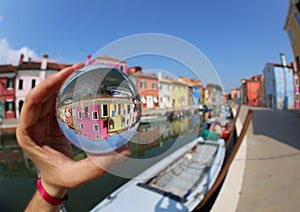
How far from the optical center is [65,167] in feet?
0.80

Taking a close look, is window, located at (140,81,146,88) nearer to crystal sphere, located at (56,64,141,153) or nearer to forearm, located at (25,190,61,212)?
crystal sphere, located at (56,64,141,153)

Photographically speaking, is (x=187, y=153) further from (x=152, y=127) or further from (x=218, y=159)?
(x=152, y=127)

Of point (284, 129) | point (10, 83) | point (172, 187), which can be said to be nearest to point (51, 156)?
point (172, 187)

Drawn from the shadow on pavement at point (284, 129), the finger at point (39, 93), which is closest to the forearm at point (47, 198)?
the finger at point (39, 93)

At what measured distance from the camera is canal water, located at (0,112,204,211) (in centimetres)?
33

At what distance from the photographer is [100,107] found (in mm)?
180

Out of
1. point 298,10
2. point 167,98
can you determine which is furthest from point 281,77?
point 167,98

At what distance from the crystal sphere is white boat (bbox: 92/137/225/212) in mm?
431

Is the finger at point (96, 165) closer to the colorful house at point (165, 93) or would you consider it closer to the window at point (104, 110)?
the window at point (104, 110)

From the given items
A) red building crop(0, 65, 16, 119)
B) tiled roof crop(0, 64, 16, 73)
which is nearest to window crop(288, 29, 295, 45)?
red building crop(0, 65, 16, 119)

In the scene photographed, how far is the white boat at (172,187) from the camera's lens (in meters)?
0.89

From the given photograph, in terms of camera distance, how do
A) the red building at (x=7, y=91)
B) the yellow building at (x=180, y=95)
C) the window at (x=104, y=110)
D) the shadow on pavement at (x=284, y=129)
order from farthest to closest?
the red building at (x=7, y=91) < the shadow on pavement at (x=284, y=129) < the yellow building at (x=180, y=95) < the window at (x=104, y=110)

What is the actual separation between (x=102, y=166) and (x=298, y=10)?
1.42m

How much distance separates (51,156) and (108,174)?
1.37 meters
